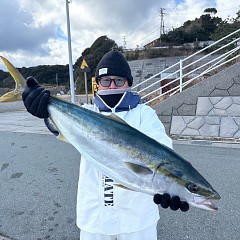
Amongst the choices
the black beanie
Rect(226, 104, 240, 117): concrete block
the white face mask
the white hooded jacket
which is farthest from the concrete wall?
the white hooded jacket

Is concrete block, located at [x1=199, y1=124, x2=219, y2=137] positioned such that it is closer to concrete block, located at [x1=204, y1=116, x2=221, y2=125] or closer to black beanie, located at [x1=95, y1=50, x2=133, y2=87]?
concrete block, located at [x1=204, y1=116, x2=221, y2=125]

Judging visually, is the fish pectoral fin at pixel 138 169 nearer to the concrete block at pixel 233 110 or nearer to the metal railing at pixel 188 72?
the metal railing at pixel 188 72

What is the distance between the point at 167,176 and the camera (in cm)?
123

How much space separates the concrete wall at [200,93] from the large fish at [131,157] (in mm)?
6165

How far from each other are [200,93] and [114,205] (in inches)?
247

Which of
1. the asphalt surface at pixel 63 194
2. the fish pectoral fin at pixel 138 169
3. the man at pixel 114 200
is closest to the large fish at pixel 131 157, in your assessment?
the fish pectoral fin at pixel 138 169

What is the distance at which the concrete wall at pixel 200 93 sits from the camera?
7055 mm

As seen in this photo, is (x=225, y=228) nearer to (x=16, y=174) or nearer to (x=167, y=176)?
(x=167, y=176)

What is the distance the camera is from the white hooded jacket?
1.59 m

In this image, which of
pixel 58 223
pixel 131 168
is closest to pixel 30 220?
pixel 58 223

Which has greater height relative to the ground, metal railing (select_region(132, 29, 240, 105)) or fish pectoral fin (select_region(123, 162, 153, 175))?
metal railing (select_region(132, 29, 240, 105))

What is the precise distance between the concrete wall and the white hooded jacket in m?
5.93

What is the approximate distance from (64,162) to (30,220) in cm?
225

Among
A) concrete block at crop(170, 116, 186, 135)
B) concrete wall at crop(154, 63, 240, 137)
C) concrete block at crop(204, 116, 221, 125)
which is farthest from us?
concrete block at crop(170, 116, 186, 135)
